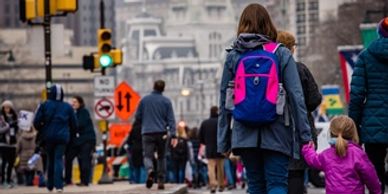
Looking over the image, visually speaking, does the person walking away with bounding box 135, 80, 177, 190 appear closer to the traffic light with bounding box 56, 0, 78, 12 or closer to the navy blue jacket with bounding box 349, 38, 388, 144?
the traffic light with bounding box 56, 0, 78, 12

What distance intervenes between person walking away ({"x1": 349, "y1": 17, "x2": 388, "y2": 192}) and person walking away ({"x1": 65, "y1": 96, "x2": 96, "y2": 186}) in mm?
14403

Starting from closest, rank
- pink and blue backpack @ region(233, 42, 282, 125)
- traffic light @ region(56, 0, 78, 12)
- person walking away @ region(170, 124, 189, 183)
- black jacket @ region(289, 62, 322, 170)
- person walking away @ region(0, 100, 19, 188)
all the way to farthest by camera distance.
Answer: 1. pink and blue backpack @ region(233, 42, 282, 125)
2. black jacket @ region(289, 62, 322, 170)
3. traffic light @ region(56, 0, 78, 12)
4. person walking away @ region(0, 100, 19, 188)
5. person walking away @ region(170, 124, 189, 183)

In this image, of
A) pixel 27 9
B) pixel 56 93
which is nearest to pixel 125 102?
pixel 27 9

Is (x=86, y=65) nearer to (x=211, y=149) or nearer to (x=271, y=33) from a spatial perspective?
(x=211, y=149)

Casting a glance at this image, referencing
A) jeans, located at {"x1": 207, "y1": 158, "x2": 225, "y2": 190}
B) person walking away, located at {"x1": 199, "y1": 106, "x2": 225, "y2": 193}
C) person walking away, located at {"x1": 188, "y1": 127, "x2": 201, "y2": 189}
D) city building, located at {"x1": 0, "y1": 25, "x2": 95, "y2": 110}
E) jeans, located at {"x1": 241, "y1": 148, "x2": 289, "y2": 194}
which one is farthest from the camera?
city building, located at {"x1": 0, "y1": 25, "x2": 95, "y2": 110}

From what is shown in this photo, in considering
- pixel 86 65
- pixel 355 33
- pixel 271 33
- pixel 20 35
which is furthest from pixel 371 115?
Result: pixel 20 35

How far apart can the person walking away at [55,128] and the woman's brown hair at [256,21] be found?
11.6 m

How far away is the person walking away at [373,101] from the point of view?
1677cm

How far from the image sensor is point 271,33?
1422cm

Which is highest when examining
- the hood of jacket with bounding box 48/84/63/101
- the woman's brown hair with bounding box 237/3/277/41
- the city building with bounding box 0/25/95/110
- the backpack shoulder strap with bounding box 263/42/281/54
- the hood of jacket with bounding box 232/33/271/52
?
the woman's brown hair with bounding box 237/3/277/41

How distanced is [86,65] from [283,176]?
Answer: 2501cm

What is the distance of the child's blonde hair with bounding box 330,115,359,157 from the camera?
15.0m

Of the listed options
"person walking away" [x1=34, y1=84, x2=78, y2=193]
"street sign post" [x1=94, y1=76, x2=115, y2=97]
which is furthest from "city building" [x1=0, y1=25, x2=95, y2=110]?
"person walking away" [x1=34, y1=84, x2=78, y2=193]

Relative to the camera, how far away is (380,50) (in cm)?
1700
